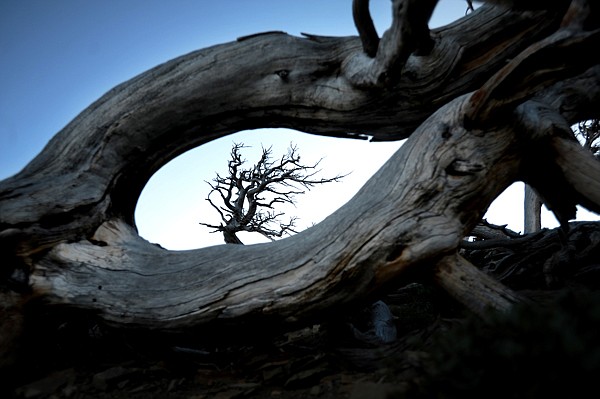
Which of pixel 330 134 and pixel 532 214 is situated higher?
pixel 330 134

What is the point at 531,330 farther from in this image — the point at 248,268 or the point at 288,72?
the point at 288,72

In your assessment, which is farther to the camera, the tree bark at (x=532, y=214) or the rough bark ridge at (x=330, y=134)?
the tree bark at (x=532, y=214)

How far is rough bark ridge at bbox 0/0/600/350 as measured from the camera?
316 centimetres

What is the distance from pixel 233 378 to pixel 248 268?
93 cm

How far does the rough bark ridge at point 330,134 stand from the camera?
3.16m

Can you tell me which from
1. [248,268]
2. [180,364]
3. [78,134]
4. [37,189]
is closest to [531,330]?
[248,268]

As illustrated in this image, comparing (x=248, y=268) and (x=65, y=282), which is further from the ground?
(x=65, y=282)

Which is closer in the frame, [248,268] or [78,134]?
[248,268]

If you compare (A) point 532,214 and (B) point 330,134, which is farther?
(A) point 532,214

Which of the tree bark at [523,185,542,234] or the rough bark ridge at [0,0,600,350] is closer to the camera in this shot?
the rough bark ridge at [0,0,600,350]

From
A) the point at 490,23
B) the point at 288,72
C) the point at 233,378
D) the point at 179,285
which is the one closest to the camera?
the point at 233,378

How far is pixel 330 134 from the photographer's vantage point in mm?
4926

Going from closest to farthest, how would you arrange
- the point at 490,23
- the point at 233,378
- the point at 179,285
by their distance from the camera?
the point at 233,378
the point at 179,285
the point at 490,23

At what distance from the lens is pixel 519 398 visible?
1495 mm
